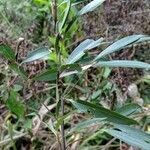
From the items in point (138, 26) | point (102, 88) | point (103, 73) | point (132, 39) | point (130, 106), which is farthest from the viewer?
point (138, 26)

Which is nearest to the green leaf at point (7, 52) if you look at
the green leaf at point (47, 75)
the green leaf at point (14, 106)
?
the green leaf at point (47, 75)

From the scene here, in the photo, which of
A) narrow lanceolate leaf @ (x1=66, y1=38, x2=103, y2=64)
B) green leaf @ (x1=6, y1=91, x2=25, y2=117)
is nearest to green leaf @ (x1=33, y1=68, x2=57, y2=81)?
narrow lanceolate leaf @ (x1=66, y1=38, x2=103, y2=64)

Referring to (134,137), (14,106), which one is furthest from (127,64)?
(14,106)

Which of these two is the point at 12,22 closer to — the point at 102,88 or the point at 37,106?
the point at 37,106

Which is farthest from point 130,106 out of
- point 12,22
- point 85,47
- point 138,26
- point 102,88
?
point 12,22

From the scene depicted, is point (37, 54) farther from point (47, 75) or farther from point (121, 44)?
point (121, 44)
